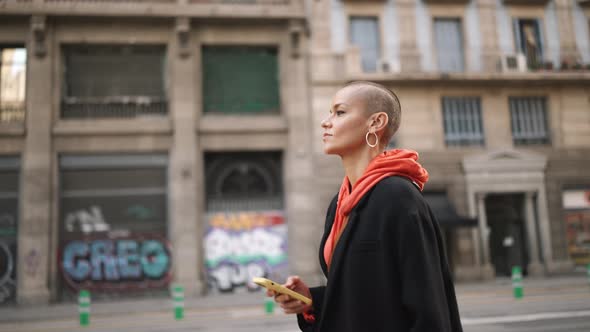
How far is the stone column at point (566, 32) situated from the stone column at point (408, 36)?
6.63 metres

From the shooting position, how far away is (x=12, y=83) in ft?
62.8

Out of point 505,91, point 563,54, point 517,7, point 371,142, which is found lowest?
point 371,142

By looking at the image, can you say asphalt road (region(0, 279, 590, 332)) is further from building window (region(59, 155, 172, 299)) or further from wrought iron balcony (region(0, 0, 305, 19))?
wrought iron balcony (region(0, 0, 305, 19))

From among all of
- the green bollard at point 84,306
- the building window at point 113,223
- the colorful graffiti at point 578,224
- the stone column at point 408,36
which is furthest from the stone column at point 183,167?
the colorful graffiti at point 578,224

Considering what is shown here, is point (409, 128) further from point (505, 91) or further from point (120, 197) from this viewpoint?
point (120, 197)

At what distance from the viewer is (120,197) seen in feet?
62.3

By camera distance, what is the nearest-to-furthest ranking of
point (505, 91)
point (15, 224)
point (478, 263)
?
1. point (15, 224)
2. point (478, 263)
3. point (505, 91)

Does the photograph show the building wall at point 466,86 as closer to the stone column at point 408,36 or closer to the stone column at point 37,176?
the stone column at point 408,36

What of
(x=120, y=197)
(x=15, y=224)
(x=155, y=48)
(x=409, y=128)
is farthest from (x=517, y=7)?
(x=15, y=224)

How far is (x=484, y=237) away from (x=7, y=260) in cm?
1786

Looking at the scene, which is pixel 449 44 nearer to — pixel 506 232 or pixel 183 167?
pixel 506 232

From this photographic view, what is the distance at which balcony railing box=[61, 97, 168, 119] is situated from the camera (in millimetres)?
19453

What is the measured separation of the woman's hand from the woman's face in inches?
26.5

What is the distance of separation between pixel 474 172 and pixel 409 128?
315 centimetres
